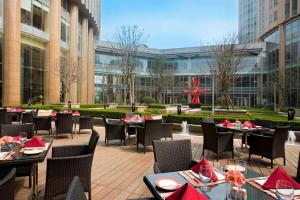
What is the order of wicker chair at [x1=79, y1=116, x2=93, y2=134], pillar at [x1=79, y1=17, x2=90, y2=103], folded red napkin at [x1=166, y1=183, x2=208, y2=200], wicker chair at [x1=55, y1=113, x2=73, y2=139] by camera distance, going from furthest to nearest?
1. pillar at [x1=79, y1=17, x2=90, y2=103]
2. wicker chair at [x1=79, y1=116, x2=93, y2=134]
3. wicker chair at [x1=55, y1=113, x2=73, y2=139]
4. folded red napkin at [x1=166, y1=183, x2=208, y2=200]

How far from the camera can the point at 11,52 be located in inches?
790

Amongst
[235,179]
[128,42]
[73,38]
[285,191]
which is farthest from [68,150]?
[73,38]

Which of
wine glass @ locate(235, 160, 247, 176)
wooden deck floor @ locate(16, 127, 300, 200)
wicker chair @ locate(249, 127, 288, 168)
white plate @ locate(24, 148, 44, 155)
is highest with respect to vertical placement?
wine glass @ locate(235, 160, 247, 176)

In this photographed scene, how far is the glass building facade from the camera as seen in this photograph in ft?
135

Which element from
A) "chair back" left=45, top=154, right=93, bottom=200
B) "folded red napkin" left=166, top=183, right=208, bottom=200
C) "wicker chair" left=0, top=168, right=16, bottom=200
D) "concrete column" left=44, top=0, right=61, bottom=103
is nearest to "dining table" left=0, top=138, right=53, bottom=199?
"chair back" left=45, top=154, right=93, bottom=200

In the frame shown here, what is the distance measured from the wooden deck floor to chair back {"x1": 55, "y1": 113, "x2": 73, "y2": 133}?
15.7 inches

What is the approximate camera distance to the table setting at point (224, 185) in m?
2.15

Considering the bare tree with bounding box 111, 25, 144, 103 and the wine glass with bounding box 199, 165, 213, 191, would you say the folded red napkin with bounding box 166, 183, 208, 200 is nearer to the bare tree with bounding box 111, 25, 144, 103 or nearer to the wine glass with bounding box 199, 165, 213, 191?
the wine glass with bounding box 199, 165, 213, 191

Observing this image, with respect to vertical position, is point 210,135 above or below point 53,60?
below

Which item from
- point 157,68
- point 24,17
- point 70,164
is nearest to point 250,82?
point 157,68

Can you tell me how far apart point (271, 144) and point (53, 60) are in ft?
77.1

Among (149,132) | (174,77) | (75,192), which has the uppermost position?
(174,77)

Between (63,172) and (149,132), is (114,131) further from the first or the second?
(63,172)

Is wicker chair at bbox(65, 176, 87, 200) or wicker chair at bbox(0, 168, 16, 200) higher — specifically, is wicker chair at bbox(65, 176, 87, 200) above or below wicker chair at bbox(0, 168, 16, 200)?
above
